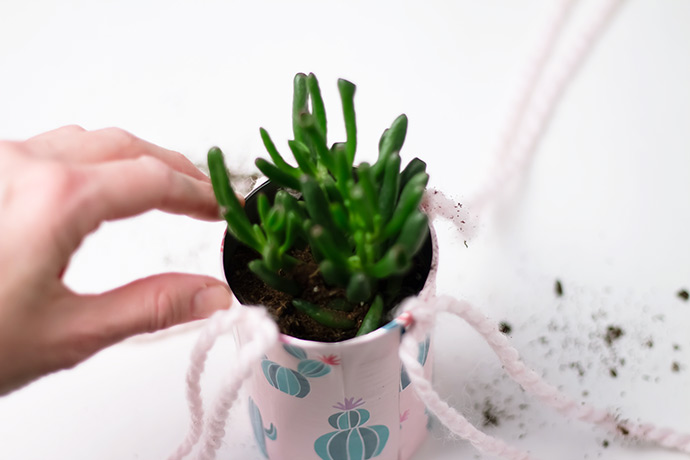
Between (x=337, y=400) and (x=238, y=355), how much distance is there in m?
0.09

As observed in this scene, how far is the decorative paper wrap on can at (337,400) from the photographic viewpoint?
54 cm

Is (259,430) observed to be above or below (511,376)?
below

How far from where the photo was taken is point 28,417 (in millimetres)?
762

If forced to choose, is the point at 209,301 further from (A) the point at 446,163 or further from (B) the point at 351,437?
(A) the point at 446,163

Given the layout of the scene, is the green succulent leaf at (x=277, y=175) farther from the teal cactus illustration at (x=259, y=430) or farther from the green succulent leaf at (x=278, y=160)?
the teal cactus illustration at (x=259, y=430)

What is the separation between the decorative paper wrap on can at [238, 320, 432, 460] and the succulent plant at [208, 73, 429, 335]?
0.03 m

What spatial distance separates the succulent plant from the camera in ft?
1.62

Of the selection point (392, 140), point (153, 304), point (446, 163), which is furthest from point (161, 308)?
point (446, 163)

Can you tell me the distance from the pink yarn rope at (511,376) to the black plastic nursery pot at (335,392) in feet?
0.06

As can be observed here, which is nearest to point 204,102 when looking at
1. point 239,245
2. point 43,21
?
point 43,21

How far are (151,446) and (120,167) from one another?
0.33 metres

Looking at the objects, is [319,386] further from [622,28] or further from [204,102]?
[622,28]

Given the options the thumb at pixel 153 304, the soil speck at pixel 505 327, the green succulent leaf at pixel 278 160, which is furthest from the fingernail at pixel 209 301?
the soil speck at pixel 505 327

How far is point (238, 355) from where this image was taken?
568 millimetres
